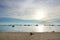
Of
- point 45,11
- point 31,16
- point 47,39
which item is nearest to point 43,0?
point 45,11

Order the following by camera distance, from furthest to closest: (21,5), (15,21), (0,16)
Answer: (15,21) → (21,5) → (0,16)

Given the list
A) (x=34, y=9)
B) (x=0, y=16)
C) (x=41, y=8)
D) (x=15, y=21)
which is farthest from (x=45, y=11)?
(x=0, y=16)

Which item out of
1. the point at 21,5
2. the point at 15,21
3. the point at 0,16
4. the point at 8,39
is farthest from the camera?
the point at 15,21

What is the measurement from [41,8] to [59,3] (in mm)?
502

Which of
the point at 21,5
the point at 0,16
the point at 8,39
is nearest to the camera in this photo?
the point at 8,39

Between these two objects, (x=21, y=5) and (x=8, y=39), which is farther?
(x=21, y=5)

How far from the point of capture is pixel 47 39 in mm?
559

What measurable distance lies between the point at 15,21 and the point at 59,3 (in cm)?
125

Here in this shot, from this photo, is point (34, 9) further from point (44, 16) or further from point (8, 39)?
point (8, 39)

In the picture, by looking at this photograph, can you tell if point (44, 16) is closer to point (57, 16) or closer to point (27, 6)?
point (57, 16)

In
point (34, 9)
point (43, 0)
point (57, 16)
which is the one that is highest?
point (43, 0)

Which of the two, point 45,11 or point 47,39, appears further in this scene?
point 45,11

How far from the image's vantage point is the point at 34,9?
7.74ft

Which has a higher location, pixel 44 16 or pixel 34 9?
pixel 34 9
